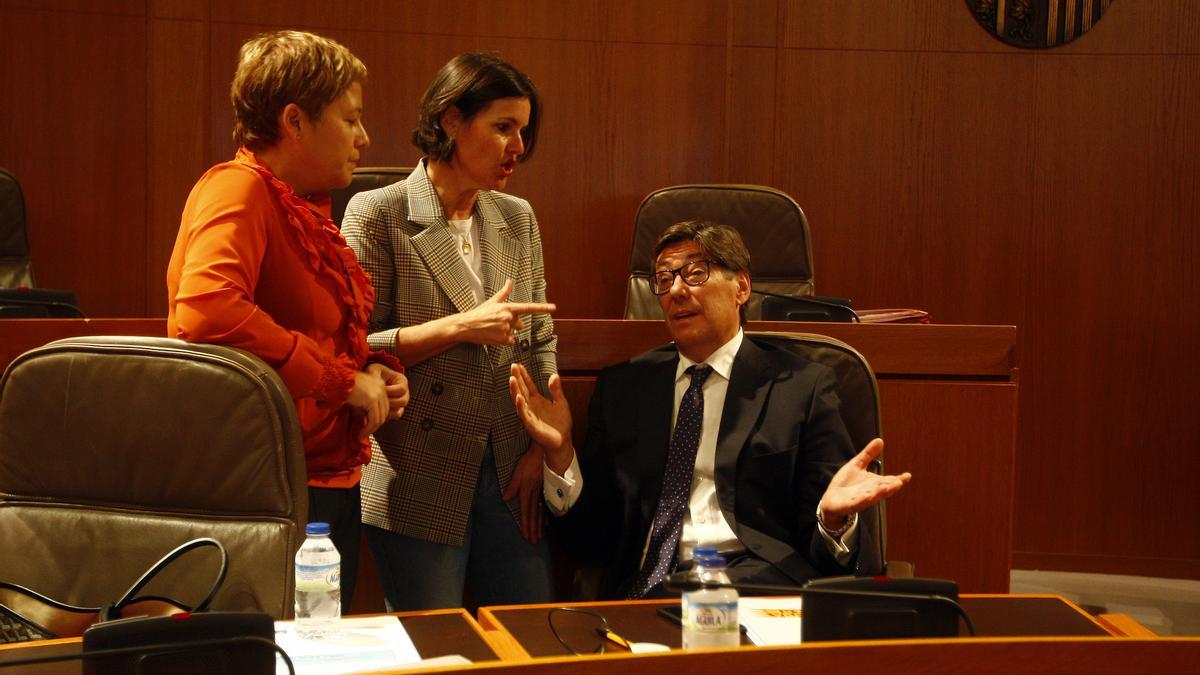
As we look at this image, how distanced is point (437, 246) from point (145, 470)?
0.73 meters

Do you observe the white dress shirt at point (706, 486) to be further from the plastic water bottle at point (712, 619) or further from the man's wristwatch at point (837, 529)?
the plastic water bottle at point (712, 619)

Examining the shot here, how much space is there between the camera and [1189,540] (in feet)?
13.9

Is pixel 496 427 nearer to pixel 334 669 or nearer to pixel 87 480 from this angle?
pixel 87 480

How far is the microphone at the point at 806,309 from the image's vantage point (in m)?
2.86

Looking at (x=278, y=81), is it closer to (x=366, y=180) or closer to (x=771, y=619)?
(x=771, y=619)

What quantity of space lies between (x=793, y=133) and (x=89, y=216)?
261 centimetres

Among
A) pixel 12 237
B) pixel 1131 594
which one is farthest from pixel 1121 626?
pixel 12 237

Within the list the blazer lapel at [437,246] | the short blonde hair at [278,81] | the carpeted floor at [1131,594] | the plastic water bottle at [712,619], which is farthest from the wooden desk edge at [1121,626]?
the carpeted floor at [1131,594]

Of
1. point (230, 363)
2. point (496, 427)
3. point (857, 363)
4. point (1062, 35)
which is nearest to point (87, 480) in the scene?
point (230, 363)

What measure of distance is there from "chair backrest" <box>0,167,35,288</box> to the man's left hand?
2.90 m

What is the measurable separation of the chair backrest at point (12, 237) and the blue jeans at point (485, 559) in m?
2.32

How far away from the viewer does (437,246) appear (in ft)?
6.81

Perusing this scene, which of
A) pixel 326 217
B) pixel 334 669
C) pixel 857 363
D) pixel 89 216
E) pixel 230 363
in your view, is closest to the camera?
pixel 334 669

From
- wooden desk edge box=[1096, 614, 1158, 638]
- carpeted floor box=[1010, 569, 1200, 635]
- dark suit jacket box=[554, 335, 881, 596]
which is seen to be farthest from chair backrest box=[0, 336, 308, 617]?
carpeted floor box=[1010, 569, 1200, 635]
